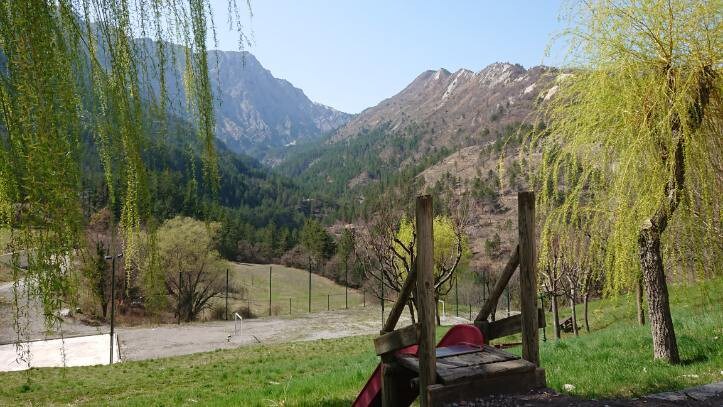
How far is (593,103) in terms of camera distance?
575 cm

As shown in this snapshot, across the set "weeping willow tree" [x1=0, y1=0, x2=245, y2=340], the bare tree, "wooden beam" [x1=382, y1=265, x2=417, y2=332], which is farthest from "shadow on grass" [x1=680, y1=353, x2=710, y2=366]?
the bare tree

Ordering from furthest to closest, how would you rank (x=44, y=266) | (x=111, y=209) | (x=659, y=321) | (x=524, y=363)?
(x=659, y=321) < (x=524, y=363) < (x=111, y=209) < (x=44, y=266)

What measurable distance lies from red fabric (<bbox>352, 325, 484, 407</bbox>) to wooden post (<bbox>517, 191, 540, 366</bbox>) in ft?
1.89

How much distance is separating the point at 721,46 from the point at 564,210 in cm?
234

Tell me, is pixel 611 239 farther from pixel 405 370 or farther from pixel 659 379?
pixel 405 370

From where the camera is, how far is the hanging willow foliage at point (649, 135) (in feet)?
17.7

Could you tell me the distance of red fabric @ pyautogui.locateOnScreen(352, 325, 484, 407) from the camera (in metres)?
5.10

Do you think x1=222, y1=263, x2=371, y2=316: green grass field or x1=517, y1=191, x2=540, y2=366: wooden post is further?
x1=222, y1=263, x2=371, y2=316: green grass field

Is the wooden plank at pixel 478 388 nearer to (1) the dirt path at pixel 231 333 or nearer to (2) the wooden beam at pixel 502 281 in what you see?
(2) the wooden beam at pixel 502 281

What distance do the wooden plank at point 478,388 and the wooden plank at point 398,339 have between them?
0.48 metres

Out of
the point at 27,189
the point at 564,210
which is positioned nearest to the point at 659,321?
the point at 564,210

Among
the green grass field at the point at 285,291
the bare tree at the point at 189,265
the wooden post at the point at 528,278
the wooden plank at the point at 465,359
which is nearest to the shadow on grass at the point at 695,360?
the wooden post at the point at 528,278

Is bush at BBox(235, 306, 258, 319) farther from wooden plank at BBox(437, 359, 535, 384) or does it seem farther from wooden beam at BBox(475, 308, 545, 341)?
wooden plank at BBox(437, 359, 535, 384)

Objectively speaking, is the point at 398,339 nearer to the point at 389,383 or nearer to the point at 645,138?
the point at 389,383
